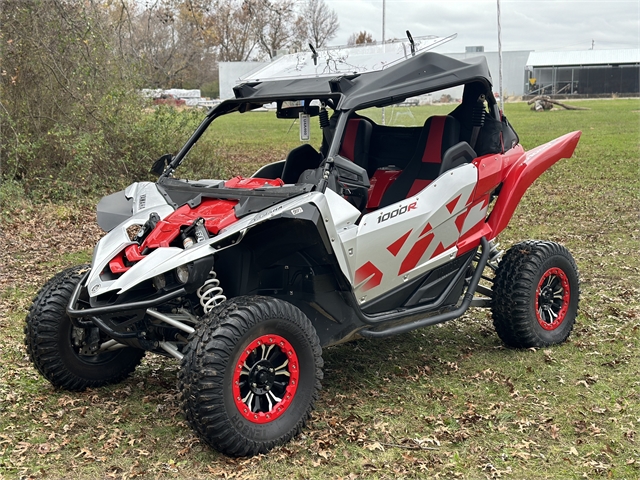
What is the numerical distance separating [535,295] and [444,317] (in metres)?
0.92

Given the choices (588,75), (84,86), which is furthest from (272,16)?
(588,75)

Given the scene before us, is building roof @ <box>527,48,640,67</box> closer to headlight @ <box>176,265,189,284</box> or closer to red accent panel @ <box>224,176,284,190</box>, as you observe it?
red accent panel @ <box>224,176,284,190</box>

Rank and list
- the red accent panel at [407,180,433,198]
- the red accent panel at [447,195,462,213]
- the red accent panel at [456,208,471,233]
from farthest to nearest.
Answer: the red accent panel at [407,180,433,198], the red accent panel at [456,208,471,233], the red accent panel at [447,195,462,213]

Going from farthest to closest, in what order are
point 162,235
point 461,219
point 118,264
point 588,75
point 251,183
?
point 588,75
point 461,219
point 251,183
point 162,235
point 118,264

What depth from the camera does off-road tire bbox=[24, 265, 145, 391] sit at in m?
4.68

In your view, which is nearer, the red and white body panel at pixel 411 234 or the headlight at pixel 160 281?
the headlight at pixel 160 281

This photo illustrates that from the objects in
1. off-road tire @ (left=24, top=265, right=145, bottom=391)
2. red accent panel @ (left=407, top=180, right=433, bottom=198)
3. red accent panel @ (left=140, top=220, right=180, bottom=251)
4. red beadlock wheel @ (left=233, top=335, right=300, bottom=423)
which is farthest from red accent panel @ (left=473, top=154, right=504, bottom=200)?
off-road tire @ (left=24, top=265, right=145, bottom=391)

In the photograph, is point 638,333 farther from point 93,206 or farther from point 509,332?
point 93,206

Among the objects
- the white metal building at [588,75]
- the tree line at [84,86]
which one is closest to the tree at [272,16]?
the tree line at [84,86]

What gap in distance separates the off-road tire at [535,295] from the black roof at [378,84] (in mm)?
1385

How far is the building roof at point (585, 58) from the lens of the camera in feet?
208

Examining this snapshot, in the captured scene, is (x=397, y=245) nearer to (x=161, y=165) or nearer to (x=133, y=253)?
(x=133, y=253)

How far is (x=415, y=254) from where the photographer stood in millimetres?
5027

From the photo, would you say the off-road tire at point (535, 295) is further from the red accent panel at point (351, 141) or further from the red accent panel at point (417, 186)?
the red accent panel at point (351, 141)
